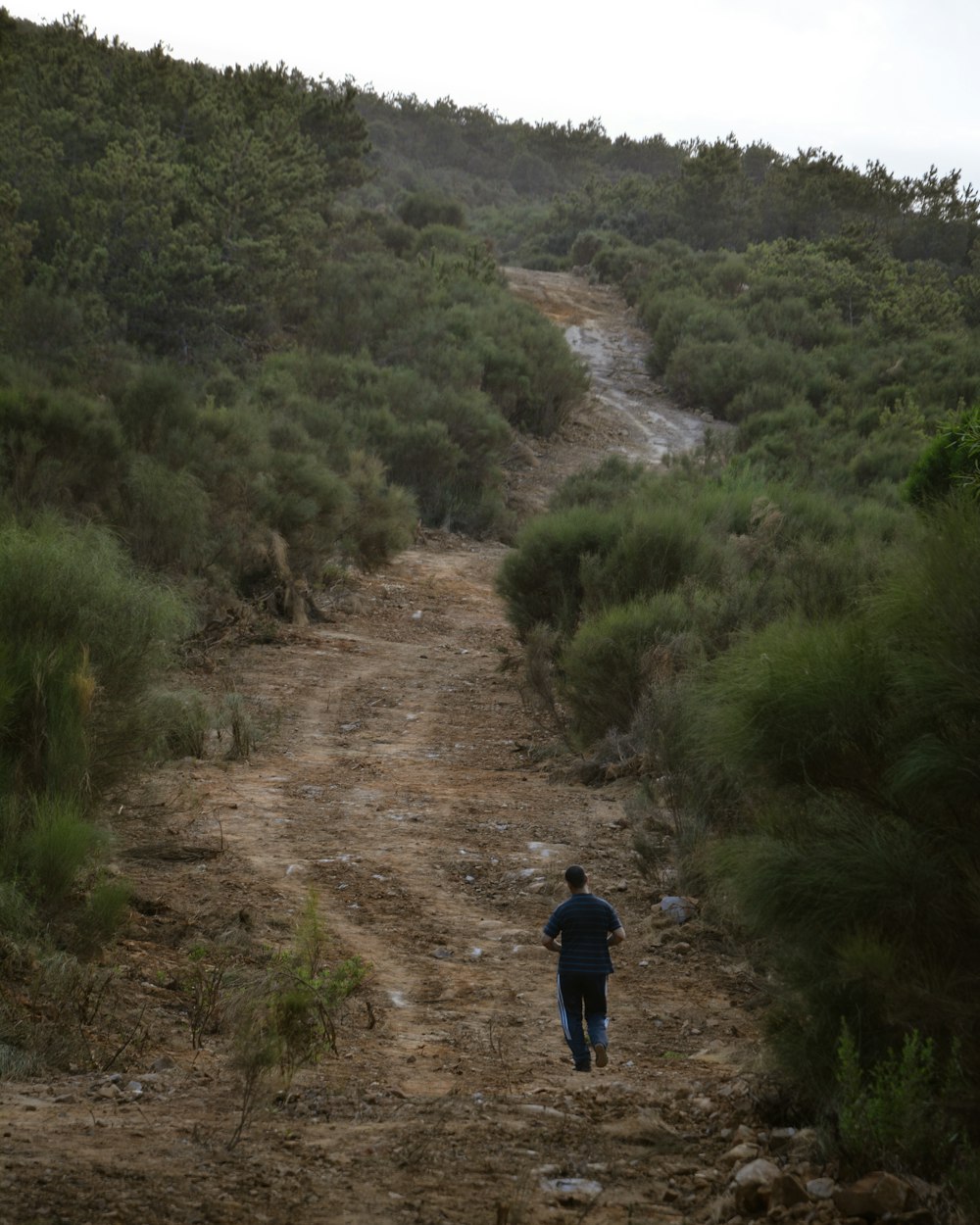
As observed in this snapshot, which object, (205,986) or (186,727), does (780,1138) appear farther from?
(186,727)

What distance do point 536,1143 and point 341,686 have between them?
12.0 meters

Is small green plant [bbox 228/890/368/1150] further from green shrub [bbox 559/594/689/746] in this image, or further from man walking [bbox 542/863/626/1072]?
green shrub [bbox 559/594/689/746]

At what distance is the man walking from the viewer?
6008 millimetres

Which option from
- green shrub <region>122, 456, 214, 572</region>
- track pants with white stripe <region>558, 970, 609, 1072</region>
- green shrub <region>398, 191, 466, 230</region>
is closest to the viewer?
track pants with white stripe <region>558, 970, 609, 1072</region>

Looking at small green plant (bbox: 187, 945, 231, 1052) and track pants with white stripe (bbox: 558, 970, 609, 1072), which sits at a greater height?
track pants with white stripe (bbox: 558, 970, 609, 1072)

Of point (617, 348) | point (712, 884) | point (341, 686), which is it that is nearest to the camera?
point (712, 884)

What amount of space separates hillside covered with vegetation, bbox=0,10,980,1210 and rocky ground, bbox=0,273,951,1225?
A: 0.48 meters

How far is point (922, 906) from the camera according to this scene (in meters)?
4.53

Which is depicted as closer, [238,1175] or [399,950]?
[238,1175]

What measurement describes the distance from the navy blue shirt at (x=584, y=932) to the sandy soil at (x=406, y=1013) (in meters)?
0.48

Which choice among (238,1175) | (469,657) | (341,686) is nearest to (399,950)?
(238,1175)

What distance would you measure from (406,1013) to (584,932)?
1.26 m

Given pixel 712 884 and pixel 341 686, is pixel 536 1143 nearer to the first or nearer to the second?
pixel 712 884

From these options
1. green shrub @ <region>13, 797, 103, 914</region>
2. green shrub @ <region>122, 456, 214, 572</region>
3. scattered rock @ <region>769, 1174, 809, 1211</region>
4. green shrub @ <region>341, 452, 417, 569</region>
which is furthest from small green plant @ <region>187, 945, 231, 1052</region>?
green shrub @ <region>341, 452, 417, 569</region>
